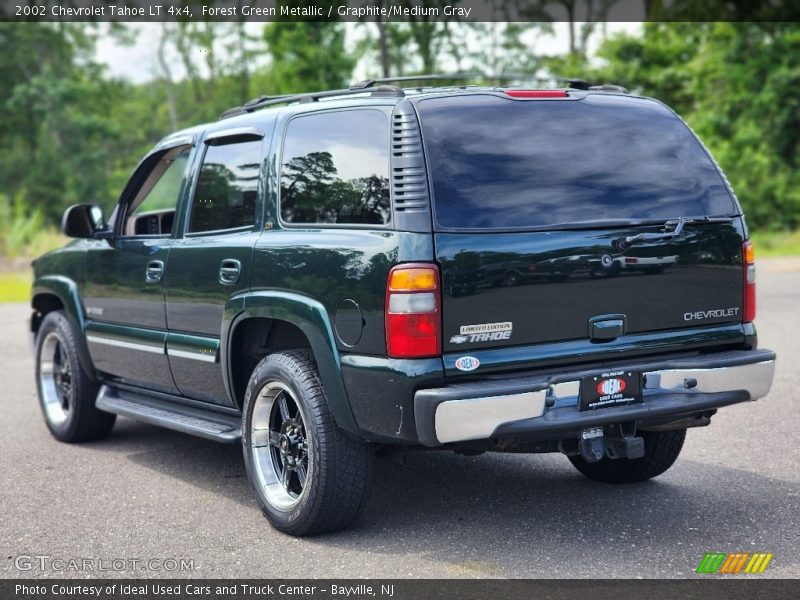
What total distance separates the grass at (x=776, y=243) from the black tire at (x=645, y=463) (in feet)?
69.8

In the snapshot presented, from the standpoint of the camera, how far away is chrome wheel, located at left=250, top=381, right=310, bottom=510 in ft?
16.5

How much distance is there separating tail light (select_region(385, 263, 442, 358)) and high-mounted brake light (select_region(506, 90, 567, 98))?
103 centimetres

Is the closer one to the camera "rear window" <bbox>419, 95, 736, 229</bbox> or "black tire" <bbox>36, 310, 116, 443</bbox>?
"rear window" <bbox>419, 95, 736, 229</bbox>

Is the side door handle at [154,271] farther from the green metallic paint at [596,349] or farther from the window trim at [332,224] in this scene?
the green metallic paint at [596,349]

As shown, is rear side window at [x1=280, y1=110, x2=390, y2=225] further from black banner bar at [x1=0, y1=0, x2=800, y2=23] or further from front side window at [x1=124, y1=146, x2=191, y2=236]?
black banner bar at [x1=0, y1=0, x2=800, y2=23]

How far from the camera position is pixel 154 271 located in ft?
20.1

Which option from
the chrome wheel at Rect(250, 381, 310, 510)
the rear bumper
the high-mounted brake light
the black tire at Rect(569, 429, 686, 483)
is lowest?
the black tire at Rect(569, 429, 686, 483)

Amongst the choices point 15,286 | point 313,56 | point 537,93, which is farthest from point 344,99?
point 313,56

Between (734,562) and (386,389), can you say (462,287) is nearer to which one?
(386,389)

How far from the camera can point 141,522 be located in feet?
17.2

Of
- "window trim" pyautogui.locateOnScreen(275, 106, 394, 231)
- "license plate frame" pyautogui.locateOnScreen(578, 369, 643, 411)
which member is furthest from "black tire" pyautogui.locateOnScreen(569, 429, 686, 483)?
"window trim" pyautogui.locateOnScreen(275, 106, 394, 231)

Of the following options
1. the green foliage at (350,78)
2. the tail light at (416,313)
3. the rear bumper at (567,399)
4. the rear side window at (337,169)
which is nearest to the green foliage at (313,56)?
the green foliage at (350,78)

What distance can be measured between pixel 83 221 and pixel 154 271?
981 mm

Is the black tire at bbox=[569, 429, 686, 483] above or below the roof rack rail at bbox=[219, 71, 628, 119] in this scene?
below
